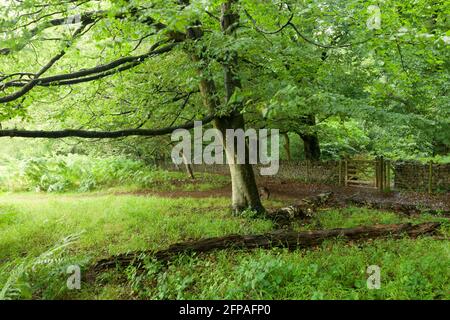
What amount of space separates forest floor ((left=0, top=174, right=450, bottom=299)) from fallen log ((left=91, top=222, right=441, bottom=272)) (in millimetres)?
203

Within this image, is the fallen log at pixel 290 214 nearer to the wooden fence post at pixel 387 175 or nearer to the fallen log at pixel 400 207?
the fallen log at pixel 400 207

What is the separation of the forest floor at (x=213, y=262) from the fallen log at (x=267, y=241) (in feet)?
0.67

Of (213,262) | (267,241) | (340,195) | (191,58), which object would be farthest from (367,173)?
(213,262)

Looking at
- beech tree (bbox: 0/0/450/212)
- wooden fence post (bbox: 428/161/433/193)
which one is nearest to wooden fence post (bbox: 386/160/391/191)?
wooden fence post (bbox: 428/161/433/193)

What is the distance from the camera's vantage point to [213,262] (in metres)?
5.43

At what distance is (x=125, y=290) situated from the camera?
489cm

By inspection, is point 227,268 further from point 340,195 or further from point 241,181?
point 340,195

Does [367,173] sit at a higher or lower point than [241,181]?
lower

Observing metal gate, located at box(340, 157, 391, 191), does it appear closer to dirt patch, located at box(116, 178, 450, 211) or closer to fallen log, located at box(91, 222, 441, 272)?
dirt patch, located at box(116, 178, 450, 211)

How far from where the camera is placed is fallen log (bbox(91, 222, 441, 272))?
583cm

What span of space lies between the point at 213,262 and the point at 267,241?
1288mm
